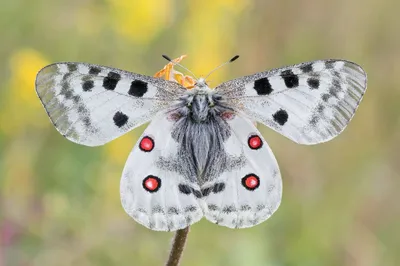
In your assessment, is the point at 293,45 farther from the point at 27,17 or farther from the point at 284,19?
the point at 27,17

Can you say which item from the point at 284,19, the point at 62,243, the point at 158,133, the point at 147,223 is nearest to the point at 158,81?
the point at 158,133

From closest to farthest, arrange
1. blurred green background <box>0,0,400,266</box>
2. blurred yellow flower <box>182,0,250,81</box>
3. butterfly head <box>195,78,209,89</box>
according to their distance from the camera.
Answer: butterfly head <box>195,78,209,89</box> < blurred green background <box>0,0,400,266</box> < blurred yellow flower <box>182,0,250,81</box>

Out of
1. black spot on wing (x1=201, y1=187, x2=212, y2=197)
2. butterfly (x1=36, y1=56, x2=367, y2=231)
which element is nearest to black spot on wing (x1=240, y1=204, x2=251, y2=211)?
butterfly (x1=36, y1=56, x2=367, y2=231)

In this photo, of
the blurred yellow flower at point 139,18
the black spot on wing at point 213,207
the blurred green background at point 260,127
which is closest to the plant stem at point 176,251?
the black spot on wing at point 213,207

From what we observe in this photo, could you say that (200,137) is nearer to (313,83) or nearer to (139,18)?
(313,83)

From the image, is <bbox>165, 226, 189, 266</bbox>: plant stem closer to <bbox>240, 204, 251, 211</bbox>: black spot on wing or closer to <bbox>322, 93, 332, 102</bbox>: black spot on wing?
<bbox>240, 204, 251, 211</bbox>: black spot on wing

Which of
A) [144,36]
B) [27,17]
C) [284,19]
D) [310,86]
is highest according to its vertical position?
[284,19]

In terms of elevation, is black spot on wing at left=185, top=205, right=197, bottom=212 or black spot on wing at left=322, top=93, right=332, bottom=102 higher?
black spot on wing at left=322, top=93, right=332, bottom=102
